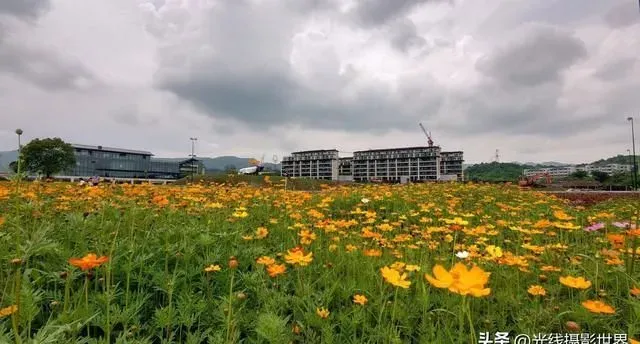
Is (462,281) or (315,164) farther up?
(315,164)

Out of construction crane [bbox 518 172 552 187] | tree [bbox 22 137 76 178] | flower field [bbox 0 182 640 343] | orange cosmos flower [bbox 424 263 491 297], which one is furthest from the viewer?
construction crane [bbox 518 172 552 187]

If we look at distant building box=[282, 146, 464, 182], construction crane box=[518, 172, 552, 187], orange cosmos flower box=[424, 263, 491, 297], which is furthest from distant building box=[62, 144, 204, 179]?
orange cosmos flower box=[424, 263, 491, 297]

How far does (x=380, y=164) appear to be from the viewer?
397 feet

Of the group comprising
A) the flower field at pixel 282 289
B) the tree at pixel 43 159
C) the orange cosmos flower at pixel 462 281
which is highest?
the tree at pixel 43 159

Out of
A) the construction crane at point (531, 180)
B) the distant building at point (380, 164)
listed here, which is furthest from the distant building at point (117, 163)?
the construction crane at point (531, 180)

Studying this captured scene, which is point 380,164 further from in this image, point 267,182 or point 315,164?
point 267,182

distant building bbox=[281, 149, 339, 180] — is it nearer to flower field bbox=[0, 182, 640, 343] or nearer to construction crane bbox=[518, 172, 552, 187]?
construction crane bbox=[518, 172, 552, 187]

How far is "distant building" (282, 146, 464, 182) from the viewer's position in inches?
4429

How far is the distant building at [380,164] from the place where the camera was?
112 m

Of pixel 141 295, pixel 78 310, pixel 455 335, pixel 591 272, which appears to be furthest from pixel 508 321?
pixel 78 310

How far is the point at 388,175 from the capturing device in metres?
118

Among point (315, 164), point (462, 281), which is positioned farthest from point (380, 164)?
point (462, 281)

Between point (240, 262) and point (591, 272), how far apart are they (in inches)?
88.8

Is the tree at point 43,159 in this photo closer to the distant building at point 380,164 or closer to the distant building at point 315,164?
the distant building at point 380,164
